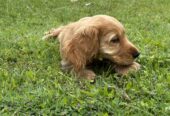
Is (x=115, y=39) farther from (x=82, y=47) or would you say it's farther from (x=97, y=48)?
(x=82, y=47)

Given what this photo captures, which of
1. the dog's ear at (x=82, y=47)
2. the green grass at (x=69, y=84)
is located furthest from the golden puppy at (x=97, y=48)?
the green grass at (x=69, y=84)

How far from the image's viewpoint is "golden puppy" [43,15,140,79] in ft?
16.6

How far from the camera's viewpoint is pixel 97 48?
5.16m

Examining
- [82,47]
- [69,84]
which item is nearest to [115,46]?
[82,47]

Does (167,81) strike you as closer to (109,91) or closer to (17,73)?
(109,91)

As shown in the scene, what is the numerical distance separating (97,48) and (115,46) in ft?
0.65

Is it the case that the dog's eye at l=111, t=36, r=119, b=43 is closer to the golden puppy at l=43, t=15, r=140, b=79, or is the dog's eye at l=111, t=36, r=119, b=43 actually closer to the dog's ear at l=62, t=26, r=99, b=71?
the golden puppy at l=43, t=15, r=140, b=79

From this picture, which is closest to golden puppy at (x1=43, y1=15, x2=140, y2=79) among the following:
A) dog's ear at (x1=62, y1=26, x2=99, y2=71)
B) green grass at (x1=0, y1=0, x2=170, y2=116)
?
dog's ear at (x1=62, y1=26, x2=99, y2=71)

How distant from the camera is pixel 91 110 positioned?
423 cm

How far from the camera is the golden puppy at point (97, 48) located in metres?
5.06

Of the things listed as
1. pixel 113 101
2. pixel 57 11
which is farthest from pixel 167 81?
pixel 57 11

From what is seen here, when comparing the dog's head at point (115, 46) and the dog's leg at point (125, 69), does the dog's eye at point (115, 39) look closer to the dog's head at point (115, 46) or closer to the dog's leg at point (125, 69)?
the dog's head at point (115, 46)

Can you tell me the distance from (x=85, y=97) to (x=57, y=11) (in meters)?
7.18

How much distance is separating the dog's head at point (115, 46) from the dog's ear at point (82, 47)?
0.08 metres
